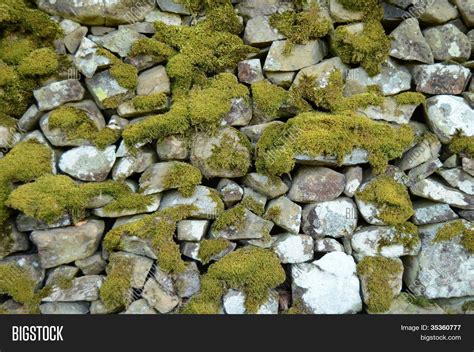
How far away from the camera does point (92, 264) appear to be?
17.6ft

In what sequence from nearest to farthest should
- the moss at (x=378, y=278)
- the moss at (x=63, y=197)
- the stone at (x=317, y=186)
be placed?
the moss at (x=63, y=197), the moss at (x=378, y=278), the stone at (x=317, y=186)

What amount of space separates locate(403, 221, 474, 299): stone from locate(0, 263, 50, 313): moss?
5191 mm

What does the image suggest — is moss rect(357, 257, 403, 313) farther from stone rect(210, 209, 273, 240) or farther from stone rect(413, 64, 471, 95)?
stone rect(413, 64, 471, 95)

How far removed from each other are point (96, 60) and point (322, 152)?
3489mm

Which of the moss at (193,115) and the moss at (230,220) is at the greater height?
the moss at (193,115)

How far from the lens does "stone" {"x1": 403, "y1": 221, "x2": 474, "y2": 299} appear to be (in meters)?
5.50

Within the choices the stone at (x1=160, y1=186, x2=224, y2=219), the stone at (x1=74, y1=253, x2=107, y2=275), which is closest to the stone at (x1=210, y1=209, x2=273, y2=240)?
the stone at (x1=160, y1=186, x2=224, y2=219)

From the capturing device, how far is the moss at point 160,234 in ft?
17.1

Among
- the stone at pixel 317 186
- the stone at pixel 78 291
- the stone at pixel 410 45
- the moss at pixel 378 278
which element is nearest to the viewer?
the stone at pixel 78 291

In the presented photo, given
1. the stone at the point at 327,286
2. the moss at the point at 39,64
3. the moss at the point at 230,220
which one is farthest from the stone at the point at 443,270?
the moss at the point at 39,64

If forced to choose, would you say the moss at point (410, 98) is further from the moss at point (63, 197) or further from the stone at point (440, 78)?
the moss at point (63, 197)

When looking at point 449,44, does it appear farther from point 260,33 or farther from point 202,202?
point 202,202

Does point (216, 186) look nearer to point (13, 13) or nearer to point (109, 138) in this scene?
point (109, 138)

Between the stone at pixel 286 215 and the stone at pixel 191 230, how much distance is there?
3.10ft
